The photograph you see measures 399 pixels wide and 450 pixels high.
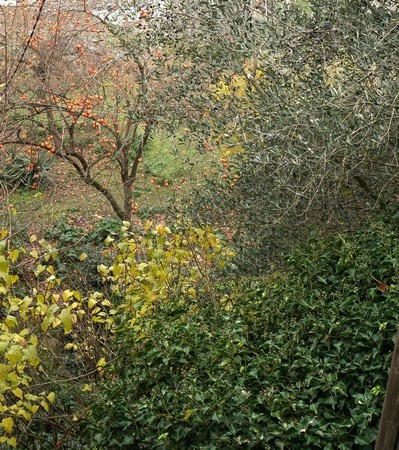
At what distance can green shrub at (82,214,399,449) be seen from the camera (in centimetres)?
358

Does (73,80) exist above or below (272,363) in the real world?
above

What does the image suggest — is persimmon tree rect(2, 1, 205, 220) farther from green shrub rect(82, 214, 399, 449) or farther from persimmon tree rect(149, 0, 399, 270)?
green shrub rect(82, 214, 399, 449)

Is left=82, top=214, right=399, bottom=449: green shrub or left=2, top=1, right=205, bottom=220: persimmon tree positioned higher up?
left=2, top=1, right=205, bottom=220: persimmon tree

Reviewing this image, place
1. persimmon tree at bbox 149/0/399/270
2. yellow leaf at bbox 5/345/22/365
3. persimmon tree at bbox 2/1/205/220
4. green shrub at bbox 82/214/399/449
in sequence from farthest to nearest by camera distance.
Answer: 1. persimmon tree at bbox 2/1/205/220
2. persimmon tree at bbox 149/0/399/270
3. green shrub at bbox 82/214/399/449
4. yellow leaf at bbox 5/345/22/365

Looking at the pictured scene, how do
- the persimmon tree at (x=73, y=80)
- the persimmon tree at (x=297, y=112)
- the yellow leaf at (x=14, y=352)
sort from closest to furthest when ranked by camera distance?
the yellow leaf at (x=14, y=352)
the persimmon tree at (x=297, y=112)
the persimmon tree at (x=73, y=80)

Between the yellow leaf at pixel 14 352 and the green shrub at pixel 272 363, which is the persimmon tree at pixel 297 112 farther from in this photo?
the yellow leaf at pixel 14 352

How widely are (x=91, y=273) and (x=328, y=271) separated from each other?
5477 millimetres

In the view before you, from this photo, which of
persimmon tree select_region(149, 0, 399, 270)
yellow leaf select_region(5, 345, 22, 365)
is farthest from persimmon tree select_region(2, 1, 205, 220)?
yellow leaf select_region(5, 345, 22, 365)

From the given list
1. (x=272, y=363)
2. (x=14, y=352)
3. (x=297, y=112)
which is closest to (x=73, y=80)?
(x=297, y=112)

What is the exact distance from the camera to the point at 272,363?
3.95 meters

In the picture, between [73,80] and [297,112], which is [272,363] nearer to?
[297,112]

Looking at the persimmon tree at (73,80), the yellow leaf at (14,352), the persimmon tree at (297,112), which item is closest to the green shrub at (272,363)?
the persimmon tree at (297,112)

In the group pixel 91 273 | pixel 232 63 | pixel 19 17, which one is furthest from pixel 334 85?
pixel 19 17

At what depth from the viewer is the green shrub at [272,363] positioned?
3.58 m
